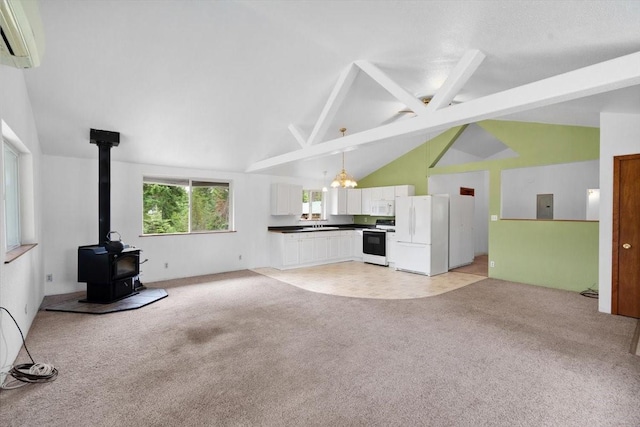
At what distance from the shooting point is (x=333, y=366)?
267 cm

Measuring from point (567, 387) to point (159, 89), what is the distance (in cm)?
515

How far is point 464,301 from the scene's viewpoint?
4590 millimetres

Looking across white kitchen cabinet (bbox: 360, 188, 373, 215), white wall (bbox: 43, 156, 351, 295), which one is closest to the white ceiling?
white wall (bbox: 43, 156, 351, 295)

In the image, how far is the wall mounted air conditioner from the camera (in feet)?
4.91

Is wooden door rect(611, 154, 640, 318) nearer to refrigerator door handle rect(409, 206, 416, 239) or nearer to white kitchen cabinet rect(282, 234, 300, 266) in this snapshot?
refrigerator door handle rect(409, 206, 416, 239)

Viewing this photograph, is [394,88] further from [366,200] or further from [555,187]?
[555,187]

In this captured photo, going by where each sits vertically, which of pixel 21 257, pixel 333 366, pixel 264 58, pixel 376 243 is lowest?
pixel 333 366

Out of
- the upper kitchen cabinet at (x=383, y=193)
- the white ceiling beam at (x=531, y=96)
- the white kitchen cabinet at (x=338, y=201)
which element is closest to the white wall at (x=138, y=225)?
the white kitchen cabinet at (x=338, y=201)

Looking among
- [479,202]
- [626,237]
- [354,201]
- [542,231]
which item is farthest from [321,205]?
[626,237]

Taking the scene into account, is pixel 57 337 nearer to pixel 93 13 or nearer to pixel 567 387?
pixel 93 13

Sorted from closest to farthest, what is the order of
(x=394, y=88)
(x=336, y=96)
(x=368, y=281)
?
(x=394, y=88) → (x=336, y=96) → (x=368, y=281)

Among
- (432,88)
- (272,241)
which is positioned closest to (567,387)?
(432,88)

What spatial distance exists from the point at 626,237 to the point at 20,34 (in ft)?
20.4

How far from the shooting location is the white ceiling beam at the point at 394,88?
3484 mm
